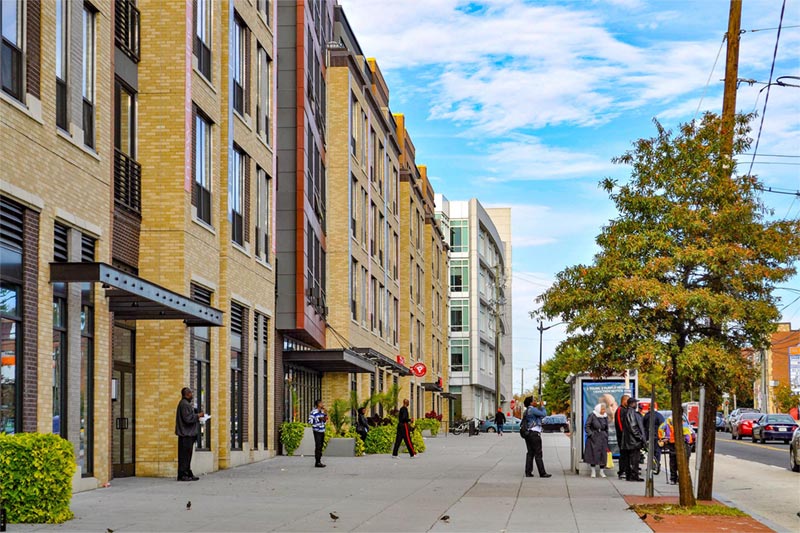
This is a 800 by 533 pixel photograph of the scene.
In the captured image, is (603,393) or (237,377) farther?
(237,377)

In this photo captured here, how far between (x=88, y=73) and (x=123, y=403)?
650cm

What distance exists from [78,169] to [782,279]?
1078cm

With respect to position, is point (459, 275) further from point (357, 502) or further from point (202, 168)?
point (357, 502)

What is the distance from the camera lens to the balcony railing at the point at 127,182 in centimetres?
2130

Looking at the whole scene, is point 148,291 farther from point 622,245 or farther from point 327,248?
point 327,248

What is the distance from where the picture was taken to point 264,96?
104 feet

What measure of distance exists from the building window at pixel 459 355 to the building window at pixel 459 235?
8631 mm

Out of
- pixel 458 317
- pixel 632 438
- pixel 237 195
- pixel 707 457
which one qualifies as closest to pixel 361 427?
pixel 237 195

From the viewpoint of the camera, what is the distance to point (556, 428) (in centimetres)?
7781

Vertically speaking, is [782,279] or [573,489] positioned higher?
[782,279]

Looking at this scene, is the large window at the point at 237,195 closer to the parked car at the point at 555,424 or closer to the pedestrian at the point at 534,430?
the pedestrian at the point at 534,430

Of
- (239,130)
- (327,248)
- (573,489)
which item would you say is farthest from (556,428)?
(573,489)

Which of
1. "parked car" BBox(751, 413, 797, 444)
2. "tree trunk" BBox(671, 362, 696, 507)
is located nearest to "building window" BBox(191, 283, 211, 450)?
"tree trunk" BBox(671, 362, 696, 507)

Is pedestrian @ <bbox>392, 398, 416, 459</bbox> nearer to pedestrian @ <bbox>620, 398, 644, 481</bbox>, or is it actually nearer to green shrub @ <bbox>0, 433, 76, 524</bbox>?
pedestrian @ <bbox>620, 398, 644, 481</bbox>
